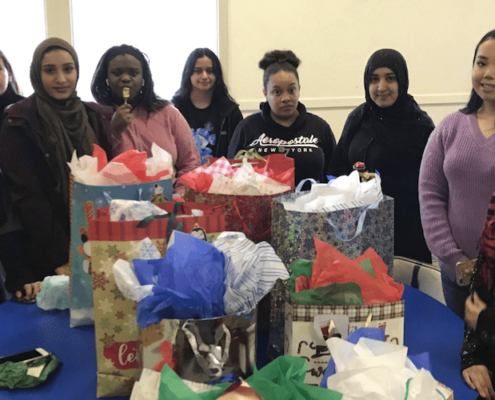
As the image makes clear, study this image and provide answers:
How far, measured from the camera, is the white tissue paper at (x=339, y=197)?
1.12 metres

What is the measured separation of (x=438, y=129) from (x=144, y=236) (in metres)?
1.36

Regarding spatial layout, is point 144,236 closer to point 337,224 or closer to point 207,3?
point 337,224

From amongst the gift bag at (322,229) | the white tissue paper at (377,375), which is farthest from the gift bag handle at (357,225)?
the white tissue paper at (377,375)

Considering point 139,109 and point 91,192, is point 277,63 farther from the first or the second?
point 91,192

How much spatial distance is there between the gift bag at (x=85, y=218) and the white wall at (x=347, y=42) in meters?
3.33

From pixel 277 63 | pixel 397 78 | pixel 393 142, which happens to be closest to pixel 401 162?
pixel 393 142

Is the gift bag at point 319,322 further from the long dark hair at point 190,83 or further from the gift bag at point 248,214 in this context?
the long dark hair at point 190,83

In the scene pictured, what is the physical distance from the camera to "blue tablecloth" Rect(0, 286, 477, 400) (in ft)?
3.28

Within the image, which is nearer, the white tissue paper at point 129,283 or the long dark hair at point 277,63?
the white tissue paper at point 129,283

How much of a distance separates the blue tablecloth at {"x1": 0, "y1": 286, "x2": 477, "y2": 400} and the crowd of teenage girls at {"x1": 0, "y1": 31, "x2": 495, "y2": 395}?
6 cm

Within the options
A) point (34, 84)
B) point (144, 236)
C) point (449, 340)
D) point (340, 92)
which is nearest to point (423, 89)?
point (340, 92)

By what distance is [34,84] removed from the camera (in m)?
2.11

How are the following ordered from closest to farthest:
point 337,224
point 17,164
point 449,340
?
1. point 337,224
2. point 449,340
3. point 17,164

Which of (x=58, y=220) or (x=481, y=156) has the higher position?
(x=481, y=156)
